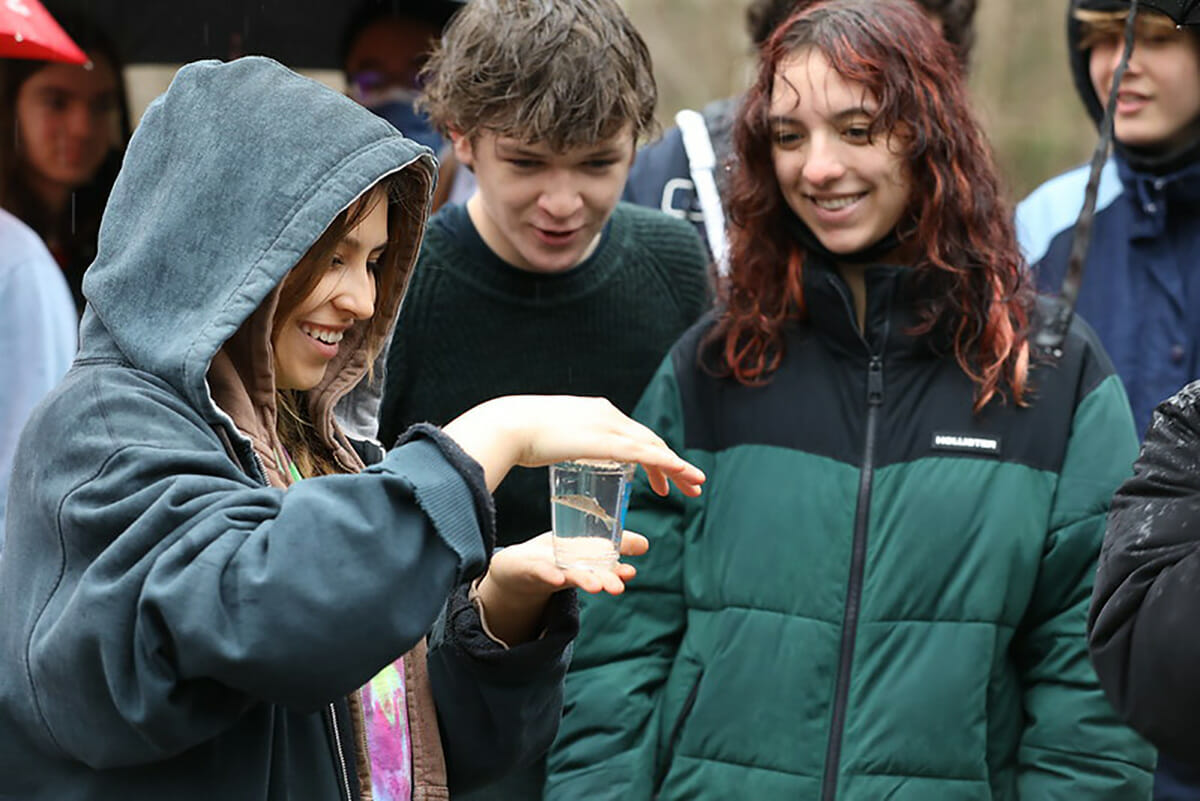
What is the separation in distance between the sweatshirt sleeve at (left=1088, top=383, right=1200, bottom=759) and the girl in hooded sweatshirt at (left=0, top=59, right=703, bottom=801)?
1.95 ft

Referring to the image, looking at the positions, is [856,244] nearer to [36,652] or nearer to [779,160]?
[779,160]

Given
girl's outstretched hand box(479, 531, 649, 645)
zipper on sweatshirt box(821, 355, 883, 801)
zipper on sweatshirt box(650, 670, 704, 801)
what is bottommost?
zipper on sweatshirt box(650, 670, 704, 801)

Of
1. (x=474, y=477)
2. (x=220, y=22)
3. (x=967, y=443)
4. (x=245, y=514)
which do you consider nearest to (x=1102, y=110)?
(x=967, y=443)

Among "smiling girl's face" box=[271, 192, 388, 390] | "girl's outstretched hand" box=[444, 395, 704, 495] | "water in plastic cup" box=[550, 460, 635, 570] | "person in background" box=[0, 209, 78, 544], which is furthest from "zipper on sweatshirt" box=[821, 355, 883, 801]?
"person in background" box=[0, 209, 78, 544]

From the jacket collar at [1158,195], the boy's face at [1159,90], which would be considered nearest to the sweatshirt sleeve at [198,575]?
the jacket collar at [1158,195]

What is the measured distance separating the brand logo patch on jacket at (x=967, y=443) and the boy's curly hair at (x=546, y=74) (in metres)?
0.88

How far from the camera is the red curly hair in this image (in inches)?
127

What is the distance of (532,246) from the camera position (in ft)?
11.5

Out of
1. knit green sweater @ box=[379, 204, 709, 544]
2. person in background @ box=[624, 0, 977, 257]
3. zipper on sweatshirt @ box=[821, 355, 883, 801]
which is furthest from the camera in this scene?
person in background @ box=[624, 0, 977, 257]

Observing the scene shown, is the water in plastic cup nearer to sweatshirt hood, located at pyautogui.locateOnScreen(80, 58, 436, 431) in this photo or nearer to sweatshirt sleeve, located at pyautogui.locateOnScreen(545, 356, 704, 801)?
sweatshirt hood, located at pyautogui.locateOnScreen(80, 58, 436, 431)

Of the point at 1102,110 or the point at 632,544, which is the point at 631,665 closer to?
the point at 632,544

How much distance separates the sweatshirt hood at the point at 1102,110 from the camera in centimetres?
409

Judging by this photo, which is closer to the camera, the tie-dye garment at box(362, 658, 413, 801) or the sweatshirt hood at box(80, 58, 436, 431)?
the sweatshirt hood at box(80, 58, 436, 431)

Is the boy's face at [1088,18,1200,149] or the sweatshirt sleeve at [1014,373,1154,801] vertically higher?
the boy's face at [1088,18,1200,149]
